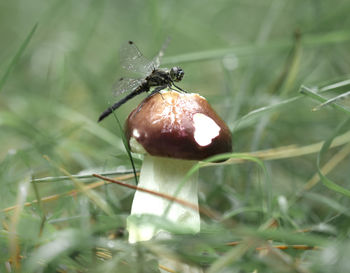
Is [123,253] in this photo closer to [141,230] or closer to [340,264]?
[141,230]

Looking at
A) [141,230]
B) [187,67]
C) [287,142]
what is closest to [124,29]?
[187,67]

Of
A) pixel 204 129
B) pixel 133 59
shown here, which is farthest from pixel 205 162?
pixel 133 59

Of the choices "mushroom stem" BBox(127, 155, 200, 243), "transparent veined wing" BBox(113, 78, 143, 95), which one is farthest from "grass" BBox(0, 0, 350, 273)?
"transparent veined wing" BBox(113, 78, 143, 95)

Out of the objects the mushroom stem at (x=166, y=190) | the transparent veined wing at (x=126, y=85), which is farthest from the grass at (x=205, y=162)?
the transparent veined wing at (x=126, y=85)

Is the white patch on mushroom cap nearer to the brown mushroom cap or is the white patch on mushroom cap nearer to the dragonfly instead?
the brown mushroom cap

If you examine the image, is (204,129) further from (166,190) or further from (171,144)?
(166,190)

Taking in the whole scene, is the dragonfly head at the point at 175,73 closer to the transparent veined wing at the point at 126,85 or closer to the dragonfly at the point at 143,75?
the dragonfly at the point at 143,75
